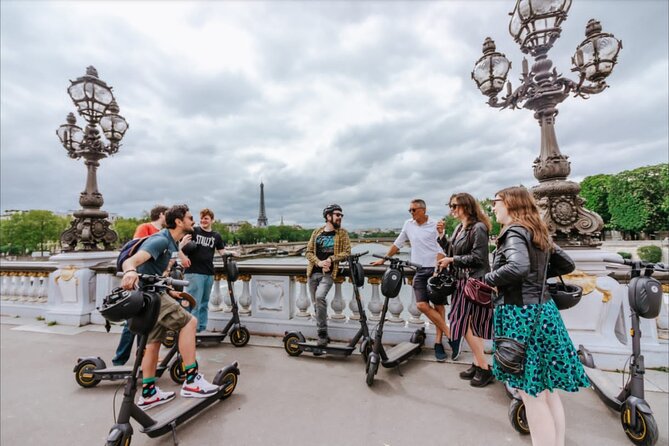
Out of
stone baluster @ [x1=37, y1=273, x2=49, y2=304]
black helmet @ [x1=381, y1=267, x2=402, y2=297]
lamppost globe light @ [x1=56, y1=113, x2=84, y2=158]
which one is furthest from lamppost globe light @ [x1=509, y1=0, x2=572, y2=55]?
stone baluster @ [x1=37, y1=273, x2=49, y2=304]

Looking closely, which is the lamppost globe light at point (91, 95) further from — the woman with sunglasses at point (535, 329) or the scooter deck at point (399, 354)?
the woman with sunglasses at point (535, 329)

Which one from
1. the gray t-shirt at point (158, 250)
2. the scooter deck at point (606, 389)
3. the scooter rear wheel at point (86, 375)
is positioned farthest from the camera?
the scooter rear wheel at point (86, 375)

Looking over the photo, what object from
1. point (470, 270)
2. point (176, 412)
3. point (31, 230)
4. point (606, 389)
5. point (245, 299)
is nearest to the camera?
point (176, 412)

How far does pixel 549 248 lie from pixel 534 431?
1.06 m

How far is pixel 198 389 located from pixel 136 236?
1924mm

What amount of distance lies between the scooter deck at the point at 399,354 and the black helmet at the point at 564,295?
166 cm

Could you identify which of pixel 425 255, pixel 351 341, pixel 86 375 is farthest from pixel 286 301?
pixel 86 375

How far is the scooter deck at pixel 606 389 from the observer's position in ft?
7.72

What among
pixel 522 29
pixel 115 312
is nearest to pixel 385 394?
pixel 115 312

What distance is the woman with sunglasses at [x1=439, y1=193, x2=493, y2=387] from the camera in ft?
9.02

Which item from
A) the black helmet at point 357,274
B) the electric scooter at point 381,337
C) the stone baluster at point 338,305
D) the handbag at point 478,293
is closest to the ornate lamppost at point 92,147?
the stone baluster at point 338,305

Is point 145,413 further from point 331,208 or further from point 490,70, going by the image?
point 490,70

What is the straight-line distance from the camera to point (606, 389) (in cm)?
249

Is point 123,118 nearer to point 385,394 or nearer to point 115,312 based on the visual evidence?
point 115,312
